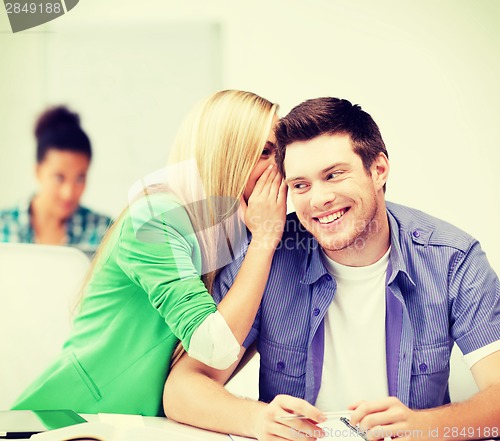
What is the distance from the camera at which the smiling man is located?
1687 millimetres

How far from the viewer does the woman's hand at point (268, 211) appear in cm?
172

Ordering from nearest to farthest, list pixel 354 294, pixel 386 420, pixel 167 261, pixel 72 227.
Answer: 1. pixel 386 420
2. pixel 167 261
3. pixel 354 294
4. pixel 72 227

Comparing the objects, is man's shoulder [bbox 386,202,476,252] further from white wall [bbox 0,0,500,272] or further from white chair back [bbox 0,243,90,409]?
white chair back [bbox 0,243,90,409]

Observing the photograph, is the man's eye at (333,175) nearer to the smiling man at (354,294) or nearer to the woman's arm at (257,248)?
the smiling man at (354,294)

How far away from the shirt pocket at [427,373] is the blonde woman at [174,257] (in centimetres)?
43

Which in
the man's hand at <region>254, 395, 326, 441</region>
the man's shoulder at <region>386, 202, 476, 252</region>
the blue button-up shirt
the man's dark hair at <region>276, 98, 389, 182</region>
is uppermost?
the man's dark hair at <region>276, 98, 389, 182</region>

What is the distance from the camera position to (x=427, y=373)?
5.61 feet

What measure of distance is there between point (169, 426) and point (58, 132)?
841 mm

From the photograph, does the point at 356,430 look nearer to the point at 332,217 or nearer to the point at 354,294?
the point at 354,294

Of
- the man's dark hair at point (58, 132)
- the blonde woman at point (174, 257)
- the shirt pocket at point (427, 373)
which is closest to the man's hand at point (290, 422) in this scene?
the blonde woman at point (174, 257)

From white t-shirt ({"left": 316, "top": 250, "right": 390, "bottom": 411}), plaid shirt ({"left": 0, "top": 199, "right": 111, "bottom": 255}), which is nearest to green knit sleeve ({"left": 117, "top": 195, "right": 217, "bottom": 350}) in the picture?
plaid shirt ({"left": 0, "top": 199, "right": 111, "bottom": 255})

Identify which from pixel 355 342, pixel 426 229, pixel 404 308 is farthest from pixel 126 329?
pixel 426 229

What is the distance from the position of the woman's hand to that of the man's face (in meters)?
0.03

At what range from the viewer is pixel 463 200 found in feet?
6.01
